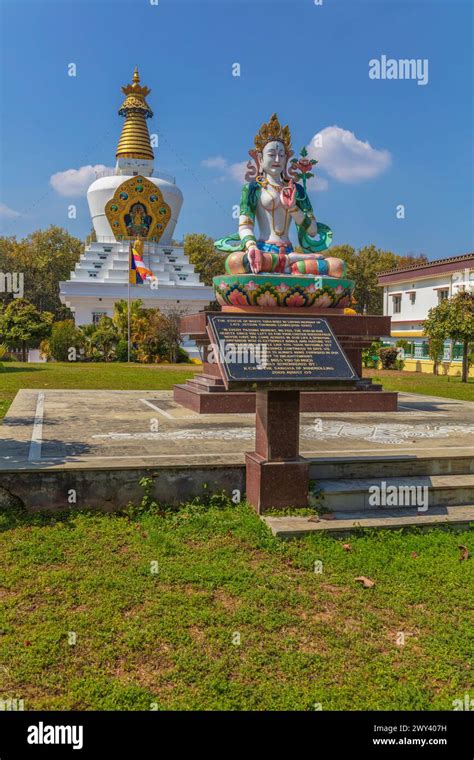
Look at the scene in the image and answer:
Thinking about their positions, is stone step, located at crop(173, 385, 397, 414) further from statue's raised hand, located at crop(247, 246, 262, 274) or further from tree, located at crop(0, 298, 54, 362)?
tree, located at crop(0, 298, 54, 362)

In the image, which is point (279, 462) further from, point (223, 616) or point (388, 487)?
point (223, 616)

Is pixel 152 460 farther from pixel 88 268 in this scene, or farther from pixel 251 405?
pixel 88 268

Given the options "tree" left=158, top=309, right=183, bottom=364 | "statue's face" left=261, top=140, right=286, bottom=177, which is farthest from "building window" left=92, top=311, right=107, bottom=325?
"statue's face" left=261, top=140, right=286, bottom=177

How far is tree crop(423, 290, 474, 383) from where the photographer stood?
1950cm

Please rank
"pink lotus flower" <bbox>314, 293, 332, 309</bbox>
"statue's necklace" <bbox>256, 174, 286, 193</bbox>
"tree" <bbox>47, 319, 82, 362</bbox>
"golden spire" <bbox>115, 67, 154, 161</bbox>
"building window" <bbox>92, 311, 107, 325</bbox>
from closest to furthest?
"pink lotus flower" <bbox>314, 293, 332, 309</bbox>
"statue's necklace" <bbox>256, 174, 286, 193</bbox>
"tree" <bbox>47, 319, 82, 362</bbox>
"building window" <bbox>92, 311, 107, 325</bbox>
"golden spire" <bbox>115, 67, 154, 161</bbox>

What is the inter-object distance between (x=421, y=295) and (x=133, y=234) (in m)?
16.9

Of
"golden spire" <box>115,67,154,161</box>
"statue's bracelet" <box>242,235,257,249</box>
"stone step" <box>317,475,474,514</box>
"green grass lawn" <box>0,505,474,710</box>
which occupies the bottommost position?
"green grass lawn" <box>0,505,474,710</box>

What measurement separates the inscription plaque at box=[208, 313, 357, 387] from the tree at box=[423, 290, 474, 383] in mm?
15403

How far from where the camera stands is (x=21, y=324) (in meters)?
27.1

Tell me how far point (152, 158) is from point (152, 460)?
34.5 metres

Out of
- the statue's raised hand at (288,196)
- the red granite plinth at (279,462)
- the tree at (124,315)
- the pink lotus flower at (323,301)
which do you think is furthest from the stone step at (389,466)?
the tree at (124,315)

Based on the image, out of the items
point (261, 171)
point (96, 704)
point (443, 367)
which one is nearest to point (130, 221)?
point (443, 367)

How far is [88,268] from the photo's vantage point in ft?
110
